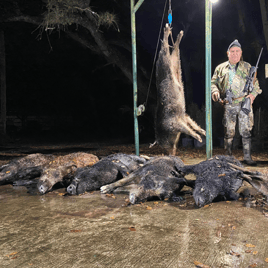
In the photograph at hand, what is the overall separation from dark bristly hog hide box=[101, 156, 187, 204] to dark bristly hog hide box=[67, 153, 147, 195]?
1.12 feet

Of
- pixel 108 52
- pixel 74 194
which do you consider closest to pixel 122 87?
pixel 108 52

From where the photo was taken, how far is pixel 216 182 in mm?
3791

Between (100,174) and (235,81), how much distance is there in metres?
3.42

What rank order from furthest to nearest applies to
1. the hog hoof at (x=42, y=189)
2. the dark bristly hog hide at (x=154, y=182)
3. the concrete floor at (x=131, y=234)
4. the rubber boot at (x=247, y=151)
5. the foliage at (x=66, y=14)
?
the foliage at (x=66, y=14) < the rubber boot at (x=247, y=151) < the hog hoof at (x=42, y=189) < the dark bristly hog hide at (x=154, y=182) < the concrete floor at (x=131, y=234)

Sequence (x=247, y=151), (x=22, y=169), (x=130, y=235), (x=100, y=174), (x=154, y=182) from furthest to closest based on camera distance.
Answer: (x=247, y=151)
(x=22, y=169)
(x=100, y=174)
(x=154, y=182)
(x=130, y=235)

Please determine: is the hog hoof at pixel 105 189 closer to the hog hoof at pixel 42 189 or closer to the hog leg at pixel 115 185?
the hog leg at pixel 115 185

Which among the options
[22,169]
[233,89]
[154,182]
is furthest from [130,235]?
[233,89]

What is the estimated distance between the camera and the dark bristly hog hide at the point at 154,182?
3893 millimetres

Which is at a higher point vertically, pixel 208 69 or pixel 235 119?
pixel 208 69

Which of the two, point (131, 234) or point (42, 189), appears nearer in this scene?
point (131, 234)

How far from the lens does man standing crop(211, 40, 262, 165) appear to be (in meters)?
5.64

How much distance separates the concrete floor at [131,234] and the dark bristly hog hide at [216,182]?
0.50 ft

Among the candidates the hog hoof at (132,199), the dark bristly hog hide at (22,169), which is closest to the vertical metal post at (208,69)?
the hog hoof at (132,199)

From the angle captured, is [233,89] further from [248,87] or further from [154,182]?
[154,182]
